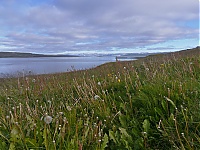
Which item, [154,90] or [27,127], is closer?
[27,127]

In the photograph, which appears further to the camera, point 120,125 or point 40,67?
point 40,67

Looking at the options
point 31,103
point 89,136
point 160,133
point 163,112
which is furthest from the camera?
point 31,103

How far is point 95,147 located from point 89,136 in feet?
0.54

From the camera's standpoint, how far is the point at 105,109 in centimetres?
318

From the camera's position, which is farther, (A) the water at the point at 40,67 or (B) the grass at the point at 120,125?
(A) the water at the point at 40,67

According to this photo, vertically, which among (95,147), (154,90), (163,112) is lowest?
(95,147)

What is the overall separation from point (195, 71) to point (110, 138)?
3.07 metres

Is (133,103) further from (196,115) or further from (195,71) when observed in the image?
(195,71)

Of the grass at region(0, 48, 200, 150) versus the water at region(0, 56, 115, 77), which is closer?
the grass at region(0, 48, 200, 150)

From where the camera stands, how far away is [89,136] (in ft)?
7.87

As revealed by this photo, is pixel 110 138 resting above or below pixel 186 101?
below

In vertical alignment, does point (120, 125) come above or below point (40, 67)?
above

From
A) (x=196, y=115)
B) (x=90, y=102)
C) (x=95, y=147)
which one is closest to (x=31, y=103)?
(x=90, y=102)

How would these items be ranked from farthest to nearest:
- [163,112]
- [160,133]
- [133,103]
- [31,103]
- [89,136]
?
[31,103]
[133,103]
[163,112]
[160,133]
[89,136]
